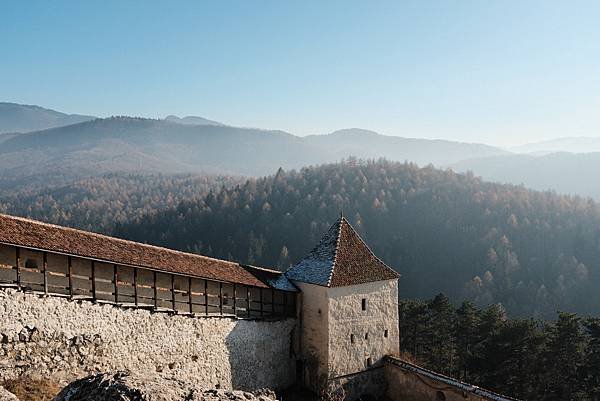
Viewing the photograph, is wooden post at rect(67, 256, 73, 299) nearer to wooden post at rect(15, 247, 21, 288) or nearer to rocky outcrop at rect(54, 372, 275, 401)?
wooden post at rect(15, 247, 21, 288)

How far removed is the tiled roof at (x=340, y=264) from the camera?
24578 mm

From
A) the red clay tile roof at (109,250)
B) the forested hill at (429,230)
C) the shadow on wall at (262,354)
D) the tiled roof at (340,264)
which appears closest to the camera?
the red clay tile roof at (109,250)

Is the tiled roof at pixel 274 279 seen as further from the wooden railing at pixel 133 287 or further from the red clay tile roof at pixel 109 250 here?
the red clay tile roof at pixel 109 250

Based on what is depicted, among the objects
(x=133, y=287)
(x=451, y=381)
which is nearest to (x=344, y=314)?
(x=451, y=381)

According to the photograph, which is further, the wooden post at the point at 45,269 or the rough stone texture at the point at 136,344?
the wooden post at the point at 45,269

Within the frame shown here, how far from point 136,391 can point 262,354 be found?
16.7 metres

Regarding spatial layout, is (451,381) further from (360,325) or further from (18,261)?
(18,261)

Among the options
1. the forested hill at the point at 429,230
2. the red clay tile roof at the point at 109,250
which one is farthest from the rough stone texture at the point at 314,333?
the forested hill at the point at 429,230

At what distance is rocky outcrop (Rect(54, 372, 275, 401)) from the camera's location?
791 centimetres

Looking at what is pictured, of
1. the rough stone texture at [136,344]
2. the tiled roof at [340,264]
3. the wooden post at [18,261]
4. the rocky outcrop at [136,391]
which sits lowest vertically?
the rough stone texture at [136,344]

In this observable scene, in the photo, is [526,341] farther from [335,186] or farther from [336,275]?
[335,186]

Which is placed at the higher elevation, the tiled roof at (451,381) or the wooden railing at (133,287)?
the wooden railing at (133,287)

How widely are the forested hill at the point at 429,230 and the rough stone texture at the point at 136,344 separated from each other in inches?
3560

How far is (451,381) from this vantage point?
21.7m
